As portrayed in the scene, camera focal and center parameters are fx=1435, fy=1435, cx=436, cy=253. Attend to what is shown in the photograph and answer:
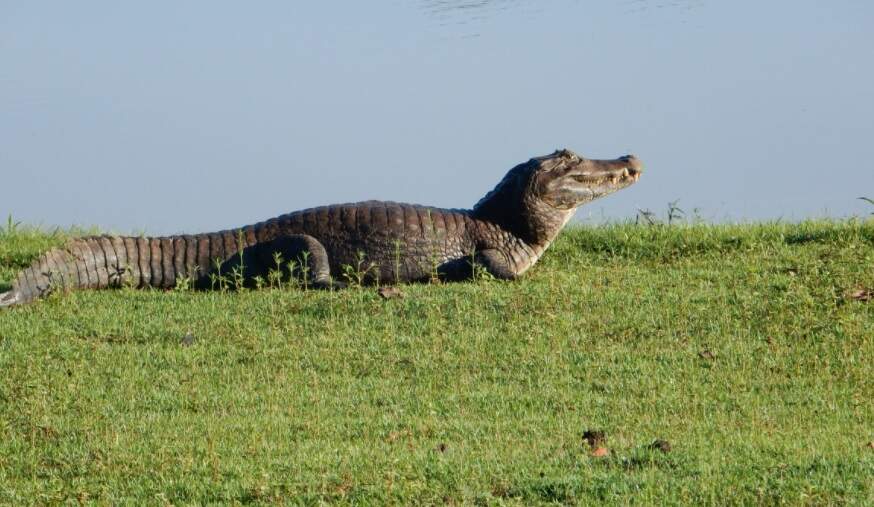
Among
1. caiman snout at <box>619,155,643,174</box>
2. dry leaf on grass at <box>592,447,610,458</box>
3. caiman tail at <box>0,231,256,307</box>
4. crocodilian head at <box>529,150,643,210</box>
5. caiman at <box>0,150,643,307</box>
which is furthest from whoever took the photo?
caiman snout at <box>619,155,643,174</box>

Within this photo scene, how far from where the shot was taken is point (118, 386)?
30.4 ft

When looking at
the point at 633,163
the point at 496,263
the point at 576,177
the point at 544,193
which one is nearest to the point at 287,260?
the point at 496,263

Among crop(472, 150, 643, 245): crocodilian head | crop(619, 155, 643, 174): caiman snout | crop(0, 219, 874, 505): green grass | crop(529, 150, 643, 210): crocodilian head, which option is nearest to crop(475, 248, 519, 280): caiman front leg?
crop(0, 219, 874, 505): green grass

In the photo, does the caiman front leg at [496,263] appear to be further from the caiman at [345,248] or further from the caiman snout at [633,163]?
the caiman snout at [633,163]

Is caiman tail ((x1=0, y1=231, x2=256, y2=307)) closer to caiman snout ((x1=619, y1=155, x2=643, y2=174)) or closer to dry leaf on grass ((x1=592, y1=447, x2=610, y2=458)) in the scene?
caiman snout ((x1=619, y1=155, x2=643, y2=174))

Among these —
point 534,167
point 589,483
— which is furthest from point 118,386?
point 534,167

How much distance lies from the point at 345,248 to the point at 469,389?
13.7ft

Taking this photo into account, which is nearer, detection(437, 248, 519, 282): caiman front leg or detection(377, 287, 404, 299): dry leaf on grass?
detection(377, 287, 404, 299): dry leaf on grass

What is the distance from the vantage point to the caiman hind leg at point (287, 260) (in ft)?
41.3

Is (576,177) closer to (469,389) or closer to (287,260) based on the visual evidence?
(287,260)

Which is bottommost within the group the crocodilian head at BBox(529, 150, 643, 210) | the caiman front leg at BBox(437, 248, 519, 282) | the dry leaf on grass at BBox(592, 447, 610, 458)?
the dry leaf on grass at BBox(592, 447, 610, 458)

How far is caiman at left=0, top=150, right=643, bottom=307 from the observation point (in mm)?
12703

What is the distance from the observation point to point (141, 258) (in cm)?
1296

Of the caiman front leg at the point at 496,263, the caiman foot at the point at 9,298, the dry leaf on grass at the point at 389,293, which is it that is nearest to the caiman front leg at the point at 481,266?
the caiman front leg at the point at 496,263
